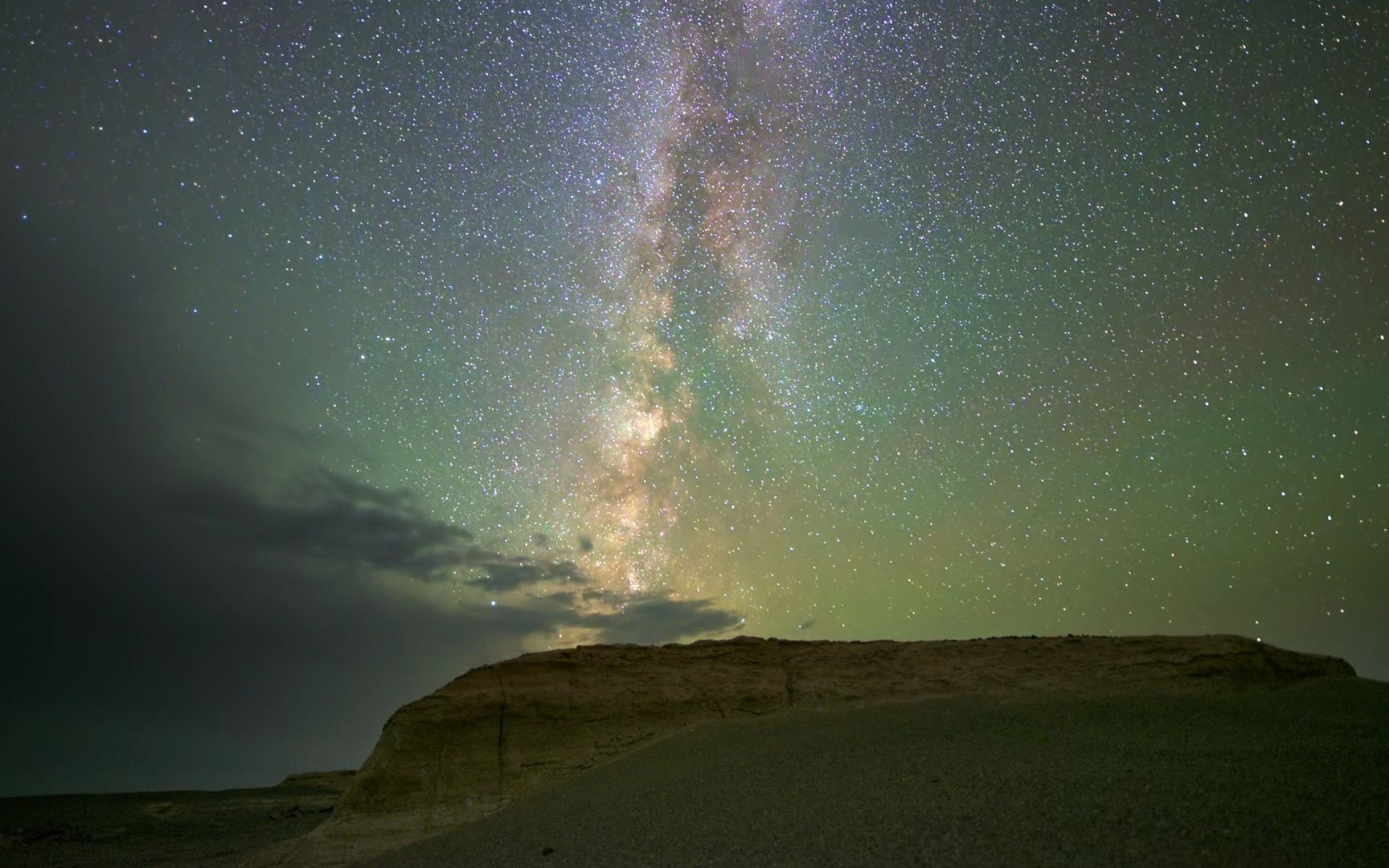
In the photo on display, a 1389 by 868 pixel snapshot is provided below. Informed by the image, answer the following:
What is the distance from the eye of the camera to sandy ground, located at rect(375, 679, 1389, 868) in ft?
24.5

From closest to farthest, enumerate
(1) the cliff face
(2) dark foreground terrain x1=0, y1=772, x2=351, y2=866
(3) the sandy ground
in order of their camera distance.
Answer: (3) the sandy ground → (1) the cliff face → (2) dark foreground terrain x1=0, y1=772, x2=351, y2=866

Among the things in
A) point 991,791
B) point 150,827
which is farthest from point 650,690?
point 150,827

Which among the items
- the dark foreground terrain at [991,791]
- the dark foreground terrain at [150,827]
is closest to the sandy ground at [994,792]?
the dark foreground terrain at [991,791]

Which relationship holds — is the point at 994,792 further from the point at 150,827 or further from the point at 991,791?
the point at 150,827

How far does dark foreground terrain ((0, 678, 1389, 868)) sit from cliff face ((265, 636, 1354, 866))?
712 millimetres

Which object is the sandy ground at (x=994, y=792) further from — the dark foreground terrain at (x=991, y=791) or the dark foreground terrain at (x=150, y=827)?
the dark foreground terrain at (x=150, y=827)

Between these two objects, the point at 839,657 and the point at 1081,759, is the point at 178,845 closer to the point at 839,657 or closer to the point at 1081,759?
the point at 839,657

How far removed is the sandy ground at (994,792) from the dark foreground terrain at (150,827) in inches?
366

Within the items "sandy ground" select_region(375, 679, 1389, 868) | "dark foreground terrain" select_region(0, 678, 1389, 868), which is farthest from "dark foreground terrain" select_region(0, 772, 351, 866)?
"sandy ground" select_region(375, 679, 1389, 868)

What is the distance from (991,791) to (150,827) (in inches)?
1080

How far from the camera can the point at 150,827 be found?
2381 centimetres

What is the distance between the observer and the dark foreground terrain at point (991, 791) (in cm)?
749

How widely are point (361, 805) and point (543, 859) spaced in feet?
19.7

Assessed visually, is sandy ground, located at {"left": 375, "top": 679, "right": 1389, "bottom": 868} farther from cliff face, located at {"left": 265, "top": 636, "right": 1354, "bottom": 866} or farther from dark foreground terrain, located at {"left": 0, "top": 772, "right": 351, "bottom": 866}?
dark foreground terrain, located at {"left": 0, "top": 772, "right": 351, "bottom": 866}
